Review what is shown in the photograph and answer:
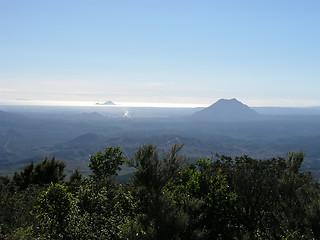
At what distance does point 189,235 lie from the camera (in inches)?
689

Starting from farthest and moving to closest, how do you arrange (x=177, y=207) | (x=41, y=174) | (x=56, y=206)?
(x=41, y=174)
(x=177, y=207)
(x=56, y=206)

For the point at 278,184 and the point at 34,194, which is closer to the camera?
the point at 278,184

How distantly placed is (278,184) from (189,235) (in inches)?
379

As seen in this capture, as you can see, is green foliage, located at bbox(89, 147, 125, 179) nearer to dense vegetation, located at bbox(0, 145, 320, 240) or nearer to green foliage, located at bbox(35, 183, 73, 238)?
dense vegetation, located at bbox(0, 145, 320, 240)

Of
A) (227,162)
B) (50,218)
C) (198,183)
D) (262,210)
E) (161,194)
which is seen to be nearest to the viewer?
(50,218)

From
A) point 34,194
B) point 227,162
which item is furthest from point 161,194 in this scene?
point 34,194

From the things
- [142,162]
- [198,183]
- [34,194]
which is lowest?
[34,194]

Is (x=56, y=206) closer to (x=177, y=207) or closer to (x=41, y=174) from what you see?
(x=177, y=207)

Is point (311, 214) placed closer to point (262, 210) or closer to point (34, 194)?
point (262, 210)

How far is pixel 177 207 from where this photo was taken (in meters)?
18.3

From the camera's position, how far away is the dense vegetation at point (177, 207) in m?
16.3

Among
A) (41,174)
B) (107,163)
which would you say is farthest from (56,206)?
(41,174)

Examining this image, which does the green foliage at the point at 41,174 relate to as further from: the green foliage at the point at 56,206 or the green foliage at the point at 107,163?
the green foliage at the point at 56,206

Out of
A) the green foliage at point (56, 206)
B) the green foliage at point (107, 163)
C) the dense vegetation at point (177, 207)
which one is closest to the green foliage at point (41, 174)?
the green foliage at point (107, 163)
